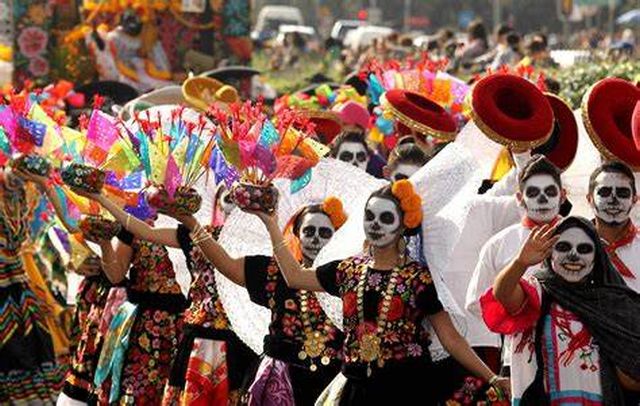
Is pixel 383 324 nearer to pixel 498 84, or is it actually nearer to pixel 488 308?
pixel 488 308

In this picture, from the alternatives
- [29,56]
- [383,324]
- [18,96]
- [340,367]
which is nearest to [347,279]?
[383,324]

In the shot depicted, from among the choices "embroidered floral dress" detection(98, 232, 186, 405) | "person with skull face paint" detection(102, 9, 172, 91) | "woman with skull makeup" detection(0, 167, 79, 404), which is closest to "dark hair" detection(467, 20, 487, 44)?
"person with skull face paint" detection(102, 9, 172, 91)

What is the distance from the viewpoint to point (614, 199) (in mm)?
7840

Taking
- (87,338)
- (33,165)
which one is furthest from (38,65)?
(33,165)

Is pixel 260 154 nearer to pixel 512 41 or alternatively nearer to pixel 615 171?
pixel 615 171

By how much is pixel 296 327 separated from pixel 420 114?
9.75 ft

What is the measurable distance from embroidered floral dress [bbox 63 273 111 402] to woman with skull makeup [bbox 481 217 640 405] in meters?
3.53

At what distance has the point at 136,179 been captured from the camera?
9102 millimetres

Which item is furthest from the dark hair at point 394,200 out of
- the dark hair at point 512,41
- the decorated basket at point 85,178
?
the dark hair at point 512,41

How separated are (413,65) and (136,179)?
482cm

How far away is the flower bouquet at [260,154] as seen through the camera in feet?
24.9

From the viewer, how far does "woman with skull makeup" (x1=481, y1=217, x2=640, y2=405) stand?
7066 millimetres

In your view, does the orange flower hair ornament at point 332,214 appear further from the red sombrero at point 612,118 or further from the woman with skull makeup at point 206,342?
the red sombrero at point 612,118

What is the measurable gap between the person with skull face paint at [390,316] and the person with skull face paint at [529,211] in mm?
232
